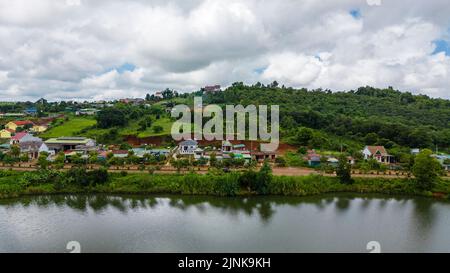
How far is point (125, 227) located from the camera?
12.9 m

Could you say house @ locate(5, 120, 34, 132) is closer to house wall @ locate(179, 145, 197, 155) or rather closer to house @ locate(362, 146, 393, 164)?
house wall @ locate(179, 145, 197, 155)

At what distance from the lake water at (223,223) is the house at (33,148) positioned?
1120 centimetres

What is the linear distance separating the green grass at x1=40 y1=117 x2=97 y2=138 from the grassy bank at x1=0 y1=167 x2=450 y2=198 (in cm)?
1559

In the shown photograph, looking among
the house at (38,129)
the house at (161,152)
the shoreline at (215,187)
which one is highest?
the house at (38,129)

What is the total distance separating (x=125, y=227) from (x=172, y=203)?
3527 millimetres

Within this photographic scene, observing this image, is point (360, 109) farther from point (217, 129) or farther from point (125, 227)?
point (125, 227)

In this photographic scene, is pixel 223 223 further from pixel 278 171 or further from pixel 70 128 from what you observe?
pixel 70 128

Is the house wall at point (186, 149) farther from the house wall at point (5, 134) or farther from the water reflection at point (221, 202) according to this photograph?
the house wall at point (5, 134)

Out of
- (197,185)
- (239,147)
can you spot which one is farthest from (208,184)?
(239,147)

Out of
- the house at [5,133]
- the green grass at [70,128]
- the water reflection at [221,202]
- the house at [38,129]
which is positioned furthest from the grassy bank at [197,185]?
the house at [38,129]

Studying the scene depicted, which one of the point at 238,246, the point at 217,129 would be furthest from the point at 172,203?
the point at 217,129

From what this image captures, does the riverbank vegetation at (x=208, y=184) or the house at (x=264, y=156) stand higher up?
the house at (x=264, y=156)

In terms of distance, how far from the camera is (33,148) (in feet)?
88.8

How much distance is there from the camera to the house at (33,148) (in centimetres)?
2614
